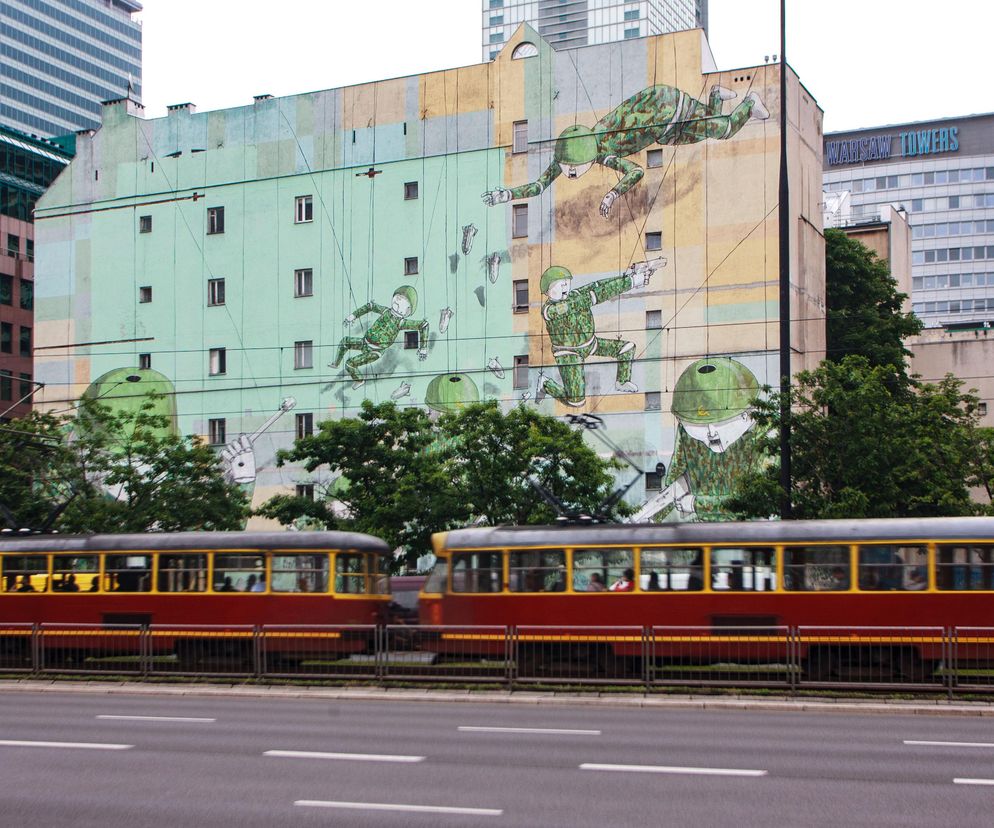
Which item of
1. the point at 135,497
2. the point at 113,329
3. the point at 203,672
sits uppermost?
the point at 113,329

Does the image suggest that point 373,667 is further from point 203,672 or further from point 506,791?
point 506,791

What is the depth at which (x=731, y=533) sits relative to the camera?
24.8m

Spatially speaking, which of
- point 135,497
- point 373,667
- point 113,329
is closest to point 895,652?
point 373,667

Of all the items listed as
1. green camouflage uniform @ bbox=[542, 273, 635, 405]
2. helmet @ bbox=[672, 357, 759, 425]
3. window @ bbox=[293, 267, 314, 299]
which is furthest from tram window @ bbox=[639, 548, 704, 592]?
window @ bbox=[293, 267, 314, 299]

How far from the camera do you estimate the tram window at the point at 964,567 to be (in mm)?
23406

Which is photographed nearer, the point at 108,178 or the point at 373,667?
Result: the point at 373,667

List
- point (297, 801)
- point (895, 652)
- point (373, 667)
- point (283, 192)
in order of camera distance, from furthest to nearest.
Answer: point (283, 192)
point (373, 667)
point (895, 652)
point (297, 801)

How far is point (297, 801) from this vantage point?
1116cm

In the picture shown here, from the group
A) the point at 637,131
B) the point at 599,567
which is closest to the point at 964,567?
the point at 599,567

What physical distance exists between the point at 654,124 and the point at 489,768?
46359 millimetres

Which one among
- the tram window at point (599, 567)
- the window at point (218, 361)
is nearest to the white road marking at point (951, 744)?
the tram window at point (599, 567)

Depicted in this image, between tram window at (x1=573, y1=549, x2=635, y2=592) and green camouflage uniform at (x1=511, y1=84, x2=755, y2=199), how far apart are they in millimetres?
33314

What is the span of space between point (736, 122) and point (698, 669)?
37.6m

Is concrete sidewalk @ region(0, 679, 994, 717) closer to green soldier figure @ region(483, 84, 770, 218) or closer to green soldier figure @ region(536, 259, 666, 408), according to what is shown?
green soldier figure @ region(536, 259, 666, 408)
